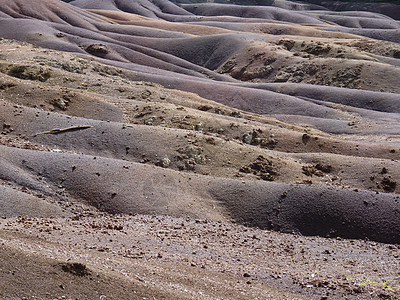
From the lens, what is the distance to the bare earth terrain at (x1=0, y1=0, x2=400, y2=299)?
25.0ft

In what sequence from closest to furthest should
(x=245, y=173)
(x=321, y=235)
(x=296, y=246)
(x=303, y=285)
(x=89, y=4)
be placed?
(x=303, y=285) → (x=296, y=246) → (x=321, y=235) → (x=245, y=173) → (x=89, y=4)

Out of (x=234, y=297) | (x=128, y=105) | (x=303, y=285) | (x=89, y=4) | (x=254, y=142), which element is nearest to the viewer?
(x=234, y=297)

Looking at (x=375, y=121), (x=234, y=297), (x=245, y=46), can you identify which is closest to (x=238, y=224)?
(x=234, y=297)

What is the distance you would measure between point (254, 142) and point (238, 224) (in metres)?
6.06

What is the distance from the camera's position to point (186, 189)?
13.4 metres

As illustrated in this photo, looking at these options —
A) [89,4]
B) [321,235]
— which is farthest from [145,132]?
[89,4]

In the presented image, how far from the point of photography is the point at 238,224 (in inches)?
497

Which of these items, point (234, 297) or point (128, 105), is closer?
point (234, 297)

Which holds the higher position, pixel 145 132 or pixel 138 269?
pixel 138 269

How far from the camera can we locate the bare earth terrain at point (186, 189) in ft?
25.0

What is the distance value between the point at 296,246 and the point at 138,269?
16.3ft

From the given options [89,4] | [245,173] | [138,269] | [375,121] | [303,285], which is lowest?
[89,4]

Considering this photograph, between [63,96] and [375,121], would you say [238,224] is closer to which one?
[63,96]

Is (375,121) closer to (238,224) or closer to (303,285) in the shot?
(238,224)
